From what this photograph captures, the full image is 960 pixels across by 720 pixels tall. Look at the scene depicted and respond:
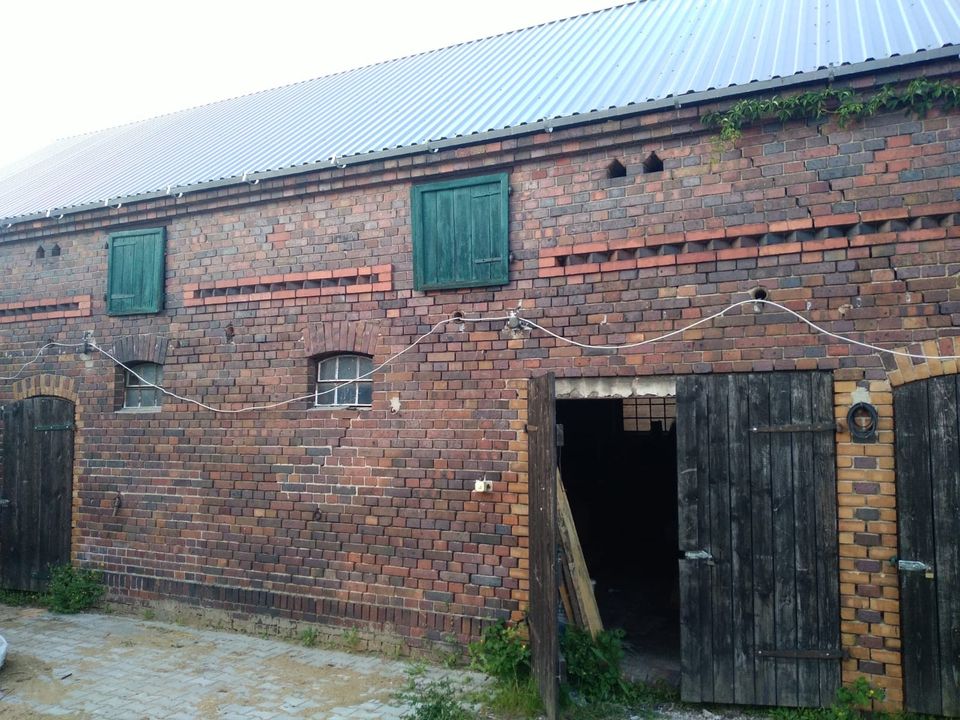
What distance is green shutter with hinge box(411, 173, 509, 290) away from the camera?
6.97 m

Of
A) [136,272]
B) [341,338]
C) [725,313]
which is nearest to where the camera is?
[725,313]

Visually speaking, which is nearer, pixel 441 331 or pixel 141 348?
pixel 441 331

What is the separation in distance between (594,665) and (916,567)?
2.50 m

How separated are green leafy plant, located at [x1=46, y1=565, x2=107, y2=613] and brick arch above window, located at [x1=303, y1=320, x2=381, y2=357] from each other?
12.8ft

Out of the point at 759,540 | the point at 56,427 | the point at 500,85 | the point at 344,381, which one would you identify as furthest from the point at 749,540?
the point at 56,427

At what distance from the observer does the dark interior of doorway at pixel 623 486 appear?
34.8 ft

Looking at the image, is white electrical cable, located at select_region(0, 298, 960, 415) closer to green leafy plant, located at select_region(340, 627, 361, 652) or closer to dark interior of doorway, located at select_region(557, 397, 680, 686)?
green leafy plant, located at select_region(340, 627, 361, 652)

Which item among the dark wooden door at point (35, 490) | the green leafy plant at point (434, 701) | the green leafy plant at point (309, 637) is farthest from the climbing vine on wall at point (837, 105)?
the dark wooden door at point (35, 490)

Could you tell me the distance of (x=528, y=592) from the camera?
21.5 feet

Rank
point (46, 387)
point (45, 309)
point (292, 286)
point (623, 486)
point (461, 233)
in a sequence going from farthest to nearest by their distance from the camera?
point (623, 486) < point (45, 309) < point (46, 387) < point (292, 286) < point (461, 233)

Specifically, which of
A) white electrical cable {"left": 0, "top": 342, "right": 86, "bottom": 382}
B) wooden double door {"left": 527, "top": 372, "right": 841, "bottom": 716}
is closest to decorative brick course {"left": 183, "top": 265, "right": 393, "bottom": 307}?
white electrical cable {"left": 0, "top": 342, "right": 86, "bottom": 382}

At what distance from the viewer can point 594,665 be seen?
20.0 ft

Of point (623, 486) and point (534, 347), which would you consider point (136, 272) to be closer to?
point (534, 347)

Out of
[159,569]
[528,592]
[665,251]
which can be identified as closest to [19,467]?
[159,569]
